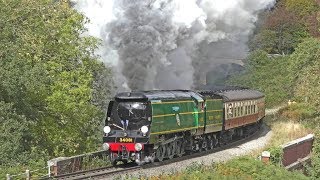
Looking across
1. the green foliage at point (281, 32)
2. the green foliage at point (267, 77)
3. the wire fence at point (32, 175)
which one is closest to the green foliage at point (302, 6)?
the green foliage at point (281, 32)

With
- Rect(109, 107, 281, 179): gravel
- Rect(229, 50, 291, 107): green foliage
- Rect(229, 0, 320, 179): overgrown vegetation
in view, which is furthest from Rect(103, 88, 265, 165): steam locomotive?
Rect(229, 50, 291, 107): green foliage

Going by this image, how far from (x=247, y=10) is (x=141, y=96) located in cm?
1473

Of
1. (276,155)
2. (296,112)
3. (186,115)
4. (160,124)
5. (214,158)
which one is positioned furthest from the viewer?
(296,112)

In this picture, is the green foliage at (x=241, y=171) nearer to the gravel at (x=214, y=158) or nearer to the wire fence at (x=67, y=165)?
the gravel at (x=214, y=158)

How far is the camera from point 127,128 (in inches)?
803

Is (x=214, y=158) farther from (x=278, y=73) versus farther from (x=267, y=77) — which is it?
(x=278, y=73)

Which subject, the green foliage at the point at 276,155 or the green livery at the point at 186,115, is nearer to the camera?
the green livery at the point at 186,115

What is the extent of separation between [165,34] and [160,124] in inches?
294

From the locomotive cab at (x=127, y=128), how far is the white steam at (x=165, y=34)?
214 inches

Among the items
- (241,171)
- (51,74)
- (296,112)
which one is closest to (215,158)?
(241,171)

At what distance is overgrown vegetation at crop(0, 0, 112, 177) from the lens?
63.6 feet

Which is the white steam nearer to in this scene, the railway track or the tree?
the tree

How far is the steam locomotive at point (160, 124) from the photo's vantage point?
65.3 ft

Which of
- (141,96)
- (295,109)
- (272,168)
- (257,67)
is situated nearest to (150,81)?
(141,96)
